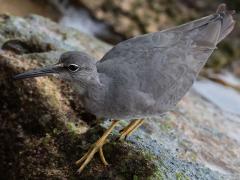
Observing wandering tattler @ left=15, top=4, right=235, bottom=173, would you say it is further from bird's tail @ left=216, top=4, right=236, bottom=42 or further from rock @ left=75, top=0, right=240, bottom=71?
rock @ left=75, top=0, right=240, bottom=71

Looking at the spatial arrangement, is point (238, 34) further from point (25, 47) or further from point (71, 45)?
point (25, 47)

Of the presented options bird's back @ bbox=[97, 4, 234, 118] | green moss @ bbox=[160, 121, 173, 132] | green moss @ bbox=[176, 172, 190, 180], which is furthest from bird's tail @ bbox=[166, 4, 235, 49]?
green moss @ bbox=[176, 172, 190, 180]

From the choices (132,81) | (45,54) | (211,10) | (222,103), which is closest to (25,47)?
(45,54)

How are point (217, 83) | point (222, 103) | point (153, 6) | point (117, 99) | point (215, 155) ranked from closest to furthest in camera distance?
point (117, 99)
point (215, 155)
point (222, 103)
point (217, 83)
point (153, 6)

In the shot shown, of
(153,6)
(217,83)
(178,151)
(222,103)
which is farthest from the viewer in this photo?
(153,6)

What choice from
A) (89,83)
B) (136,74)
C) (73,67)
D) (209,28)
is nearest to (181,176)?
(136,74)

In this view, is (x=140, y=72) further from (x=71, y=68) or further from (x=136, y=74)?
(x=71, y=68)

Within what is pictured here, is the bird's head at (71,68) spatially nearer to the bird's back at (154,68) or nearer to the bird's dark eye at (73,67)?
the bird's dark eye at (73,67)
